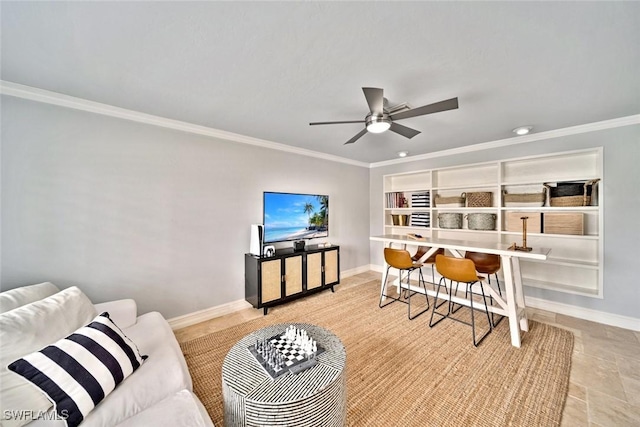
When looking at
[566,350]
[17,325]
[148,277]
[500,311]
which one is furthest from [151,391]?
[566,350]

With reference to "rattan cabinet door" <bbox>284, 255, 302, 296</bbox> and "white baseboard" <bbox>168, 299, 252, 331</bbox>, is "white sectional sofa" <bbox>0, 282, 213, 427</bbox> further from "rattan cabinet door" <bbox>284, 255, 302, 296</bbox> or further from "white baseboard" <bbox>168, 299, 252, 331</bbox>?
"rattan cabinet door" <bbox>284, 255, 302, 296</bbox>

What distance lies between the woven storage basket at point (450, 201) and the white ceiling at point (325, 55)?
1567 millimetres

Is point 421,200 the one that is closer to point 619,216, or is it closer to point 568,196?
point 568,196

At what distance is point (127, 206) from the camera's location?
7.75ft

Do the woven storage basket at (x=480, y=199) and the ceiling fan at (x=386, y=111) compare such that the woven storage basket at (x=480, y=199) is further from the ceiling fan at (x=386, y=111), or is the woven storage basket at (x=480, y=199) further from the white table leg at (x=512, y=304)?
the ceiling fan at (x=386, y=111)

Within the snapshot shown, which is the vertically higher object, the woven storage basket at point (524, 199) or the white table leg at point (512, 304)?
the woven storage basket at point (524, 199)

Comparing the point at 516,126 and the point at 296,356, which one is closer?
the point at 296,356

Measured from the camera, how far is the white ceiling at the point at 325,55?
120cm

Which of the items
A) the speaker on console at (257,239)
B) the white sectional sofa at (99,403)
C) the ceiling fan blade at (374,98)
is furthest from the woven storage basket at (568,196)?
the white sectional sofa at (99,403)

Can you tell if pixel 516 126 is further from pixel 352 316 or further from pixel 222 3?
pixel 222 3

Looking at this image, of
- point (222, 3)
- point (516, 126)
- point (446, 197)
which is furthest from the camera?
point (446, 197)

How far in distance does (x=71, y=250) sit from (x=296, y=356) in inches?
89.4

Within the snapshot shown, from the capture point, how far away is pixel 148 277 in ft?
8.15

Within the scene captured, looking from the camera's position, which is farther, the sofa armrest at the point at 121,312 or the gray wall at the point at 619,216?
the gray wall at the point at 619,216
